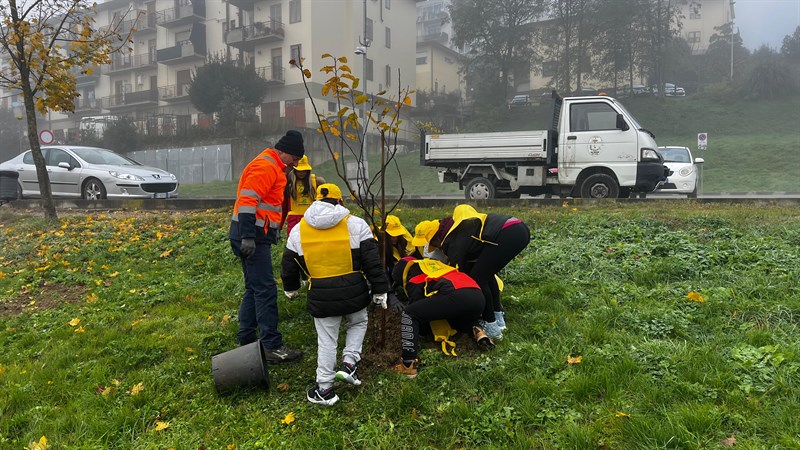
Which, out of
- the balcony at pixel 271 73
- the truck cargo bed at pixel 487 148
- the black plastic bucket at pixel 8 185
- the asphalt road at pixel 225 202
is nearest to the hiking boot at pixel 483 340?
the asphalt road at pixel 225 202

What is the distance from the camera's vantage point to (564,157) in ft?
32.1

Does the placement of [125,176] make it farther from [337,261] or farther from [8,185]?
[337,261]

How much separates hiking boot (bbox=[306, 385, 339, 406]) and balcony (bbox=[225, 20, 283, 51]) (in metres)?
34.0

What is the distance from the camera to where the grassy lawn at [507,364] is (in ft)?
9.61

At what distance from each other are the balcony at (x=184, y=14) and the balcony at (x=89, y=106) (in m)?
9.76

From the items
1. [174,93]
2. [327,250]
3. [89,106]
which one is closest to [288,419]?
[327,250]

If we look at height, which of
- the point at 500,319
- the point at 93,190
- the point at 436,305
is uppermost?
the point at 93,190

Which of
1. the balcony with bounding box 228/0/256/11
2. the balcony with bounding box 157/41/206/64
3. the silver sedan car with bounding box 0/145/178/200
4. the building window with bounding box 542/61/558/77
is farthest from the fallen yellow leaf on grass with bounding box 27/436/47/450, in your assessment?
the balcony with bounding box 157/41/206/64

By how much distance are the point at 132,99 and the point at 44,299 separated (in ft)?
137

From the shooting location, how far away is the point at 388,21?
39750 millimetres

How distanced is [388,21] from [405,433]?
40370 mm

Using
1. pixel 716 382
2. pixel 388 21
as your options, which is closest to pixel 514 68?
pixel 388 21

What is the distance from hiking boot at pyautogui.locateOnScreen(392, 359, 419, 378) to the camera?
3.59 m

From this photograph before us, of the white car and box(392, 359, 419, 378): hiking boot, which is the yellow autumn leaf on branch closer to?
box(392, 359, 419, 378): hiking boot
